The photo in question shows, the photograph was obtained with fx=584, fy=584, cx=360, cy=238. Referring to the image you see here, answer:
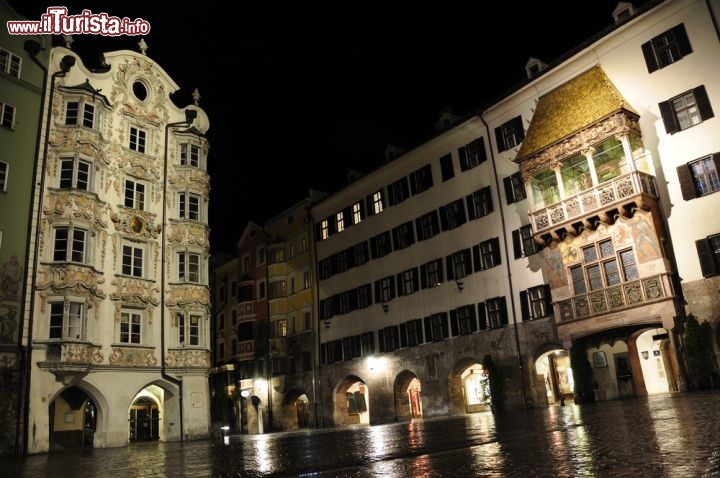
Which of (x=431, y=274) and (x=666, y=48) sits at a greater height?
(x=666, y=48)

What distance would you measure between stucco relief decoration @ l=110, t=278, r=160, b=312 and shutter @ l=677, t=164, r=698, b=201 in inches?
1075

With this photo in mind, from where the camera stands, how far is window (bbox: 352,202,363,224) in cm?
4441

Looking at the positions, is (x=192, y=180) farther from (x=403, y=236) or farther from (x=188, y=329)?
(x=403, y=236)

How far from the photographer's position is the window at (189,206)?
35.6 metres

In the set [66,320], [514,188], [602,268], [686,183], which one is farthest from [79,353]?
[686,183]

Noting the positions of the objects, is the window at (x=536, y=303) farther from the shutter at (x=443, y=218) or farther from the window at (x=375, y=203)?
the window at (x=375, y=203)

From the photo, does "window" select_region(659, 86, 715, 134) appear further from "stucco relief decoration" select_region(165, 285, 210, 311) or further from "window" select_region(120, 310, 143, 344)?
"window" select_region(120, 310, 143, 344)

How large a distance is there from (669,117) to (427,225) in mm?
15637

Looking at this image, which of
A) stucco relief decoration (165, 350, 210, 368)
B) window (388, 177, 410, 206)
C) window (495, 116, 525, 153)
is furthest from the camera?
window (388, 177, 410, 206)

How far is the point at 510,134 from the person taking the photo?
34.0 meters

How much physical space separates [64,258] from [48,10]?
518 inches

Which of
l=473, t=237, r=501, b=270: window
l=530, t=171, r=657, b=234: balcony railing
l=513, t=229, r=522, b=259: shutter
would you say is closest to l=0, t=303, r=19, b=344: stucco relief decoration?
l=473, t=237, r=501, b=270: window

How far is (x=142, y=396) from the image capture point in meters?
34.8

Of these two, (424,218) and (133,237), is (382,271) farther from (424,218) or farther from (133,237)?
(133,237)
